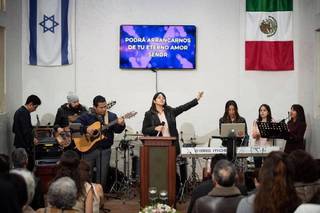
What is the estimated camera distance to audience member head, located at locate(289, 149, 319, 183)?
3434 mm

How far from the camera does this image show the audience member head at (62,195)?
3.62 metres

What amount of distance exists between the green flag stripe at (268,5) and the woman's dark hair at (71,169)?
20.7 feet

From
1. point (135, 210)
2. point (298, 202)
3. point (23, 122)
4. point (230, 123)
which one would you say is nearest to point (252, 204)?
point (298, 202)

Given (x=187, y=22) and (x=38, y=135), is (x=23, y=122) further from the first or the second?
(x=187, y=22)

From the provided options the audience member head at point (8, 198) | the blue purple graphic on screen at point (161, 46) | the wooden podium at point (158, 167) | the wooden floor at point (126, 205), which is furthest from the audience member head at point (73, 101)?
the audience member head at point (8, 198)

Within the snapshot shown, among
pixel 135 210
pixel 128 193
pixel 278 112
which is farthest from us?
pixel 278 112

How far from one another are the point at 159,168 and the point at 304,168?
3.47m

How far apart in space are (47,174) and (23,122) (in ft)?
3.05

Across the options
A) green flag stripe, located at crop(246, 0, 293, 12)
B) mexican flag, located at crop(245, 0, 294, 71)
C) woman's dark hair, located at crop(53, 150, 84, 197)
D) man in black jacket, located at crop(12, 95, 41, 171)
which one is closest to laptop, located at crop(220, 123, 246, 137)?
mexican flag, located at crop(245, 0, 294, 71)

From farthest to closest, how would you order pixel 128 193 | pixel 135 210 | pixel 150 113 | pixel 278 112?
pixel 278 112
pixel 128 193
pixel 150 113
pixel 135 210

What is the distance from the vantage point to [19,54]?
9.98 m

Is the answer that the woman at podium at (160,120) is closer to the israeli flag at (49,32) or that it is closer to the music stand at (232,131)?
the music stand at (232,131)

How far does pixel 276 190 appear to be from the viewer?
3.29 metres

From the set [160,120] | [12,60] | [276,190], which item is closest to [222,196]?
[276,190]
